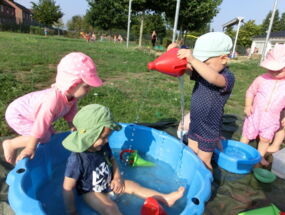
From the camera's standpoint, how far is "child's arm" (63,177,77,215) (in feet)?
5.00

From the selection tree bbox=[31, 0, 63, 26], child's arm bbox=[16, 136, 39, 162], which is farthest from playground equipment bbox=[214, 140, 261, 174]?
tree bbox=[31, 0, 63, 26]

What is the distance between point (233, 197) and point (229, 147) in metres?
0.76

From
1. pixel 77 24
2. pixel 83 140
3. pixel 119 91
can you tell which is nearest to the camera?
pixel 83 140

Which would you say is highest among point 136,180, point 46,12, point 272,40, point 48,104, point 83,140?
point 46,12

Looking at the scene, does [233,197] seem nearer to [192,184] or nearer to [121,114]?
[192,184]

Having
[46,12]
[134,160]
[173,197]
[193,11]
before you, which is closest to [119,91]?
[134,160]

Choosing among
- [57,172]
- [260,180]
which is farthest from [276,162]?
[57,172]

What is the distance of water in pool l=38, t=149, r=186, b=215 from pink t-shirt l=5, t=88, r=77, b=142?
1.29ft

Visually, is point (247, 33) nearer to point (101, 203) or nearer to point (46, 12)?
point (46, 12)

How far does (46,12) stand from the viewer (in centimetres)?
2666

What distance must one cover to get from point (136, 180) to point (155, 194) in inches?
15.1

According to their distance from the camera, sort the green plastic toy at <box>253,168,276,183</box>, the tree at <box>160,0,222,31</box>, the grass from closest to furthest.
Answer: the green plastic toy at <box>253,168,276,183</box>, the grass, the tree at <box>160,0,222,31</box>

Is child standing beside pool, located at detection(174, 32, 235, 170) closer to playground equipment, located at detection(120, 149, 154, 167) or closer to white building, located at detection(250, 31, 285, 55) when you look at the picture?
playground equipment, located at detection(120, 149, 154, 167)

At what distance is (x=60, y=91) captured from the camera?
69.3 inches
